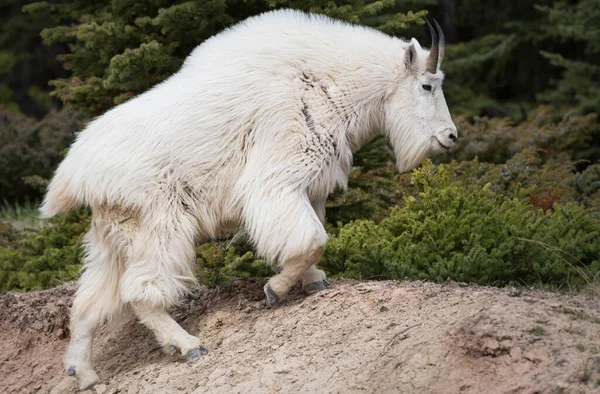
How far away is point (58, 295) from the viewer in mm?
8039

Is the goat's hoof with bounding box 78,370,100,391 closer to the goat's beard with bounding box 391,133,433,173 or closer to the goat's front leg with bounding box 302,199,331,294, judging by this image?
the goat's front leg with bounding box 302,199,331,294

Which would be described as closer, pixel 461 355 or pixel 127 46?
pixel 461 355

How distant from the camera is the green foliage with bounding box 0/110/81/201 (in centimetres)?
1309

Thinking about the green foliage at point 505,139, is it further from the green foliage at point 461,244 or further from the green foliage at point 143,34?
the green foliage at point 461,244

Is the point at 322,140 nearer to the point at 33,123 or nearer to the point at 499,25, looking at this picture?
the point at 33,123

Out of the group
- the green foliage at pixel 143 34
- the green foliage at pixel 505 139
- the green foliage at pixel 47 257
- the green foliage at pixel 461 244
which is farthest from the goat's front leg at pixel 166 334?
the green foliage at pixel 505 139

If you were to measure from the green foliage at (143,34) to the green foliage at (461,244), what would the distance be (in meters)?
2.27

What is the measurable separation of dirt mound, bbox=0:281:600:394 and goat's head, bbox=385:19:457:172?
1.14 meters

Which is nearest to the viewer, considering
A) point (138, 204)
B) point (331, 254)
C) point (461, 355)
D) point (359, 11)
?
point (461, 355)

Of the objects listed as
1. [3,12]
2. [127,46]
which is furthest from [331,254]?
[3,12]

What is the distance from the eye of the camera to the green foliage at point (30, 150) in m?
13.1

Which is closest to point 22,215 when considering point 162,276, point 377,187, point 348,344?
point 377,187

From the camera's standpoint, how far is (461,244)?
7.57 metres

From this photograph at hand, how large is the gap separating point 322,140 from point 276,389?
6.29 feet
